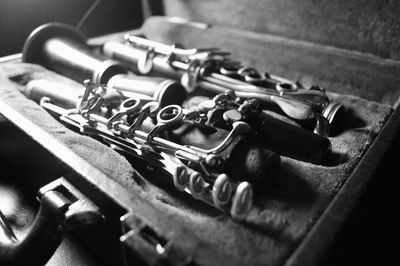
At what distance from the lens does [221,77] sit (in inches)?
68.8

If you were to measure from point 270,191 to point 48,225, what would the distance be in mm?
645

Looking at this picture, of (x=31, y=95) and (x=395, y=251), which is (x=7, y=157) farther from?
(x=395, y=251)

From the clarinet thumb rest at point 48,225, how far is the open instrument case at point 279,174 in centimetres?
2

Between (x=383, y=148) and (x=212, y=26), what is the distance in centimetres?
163

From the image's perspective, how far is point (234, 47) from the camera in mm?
2234

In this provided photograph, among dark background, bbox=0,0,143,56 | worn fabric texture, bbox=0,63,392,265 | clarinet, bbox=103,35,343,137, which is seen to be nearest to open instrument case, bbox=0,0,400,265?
worn fabric texture, bbox=0,63,392,265

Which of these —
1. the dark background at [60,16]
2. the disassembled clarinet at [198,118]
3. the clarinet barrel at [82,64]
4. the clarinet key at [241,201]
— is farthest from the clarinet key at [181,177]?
the dark background at [60,16]

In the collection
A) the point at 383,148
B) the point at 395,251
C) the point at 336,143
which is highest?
the point at 383,148

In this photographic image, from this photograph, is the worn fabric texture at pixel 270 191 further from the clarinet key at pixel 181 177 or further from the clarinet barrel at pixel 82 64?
the clarinet barrel at pixel 82 64

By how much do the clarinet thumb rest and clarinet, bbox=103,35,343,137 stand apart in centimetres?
89

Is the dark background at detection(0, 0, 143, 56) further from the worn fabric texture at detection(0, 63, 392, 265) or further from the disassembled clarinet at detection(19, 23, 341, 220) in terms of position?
the worn fabric texture at detection(0, 63, 392, 265)

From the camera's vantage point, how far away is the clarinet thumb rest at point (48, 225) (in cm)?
94

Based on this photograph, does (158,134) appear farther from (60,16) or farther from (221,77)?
(60,16)

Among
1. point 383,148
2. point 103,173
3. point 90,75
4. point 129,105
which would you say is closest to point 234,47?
point 90,75
